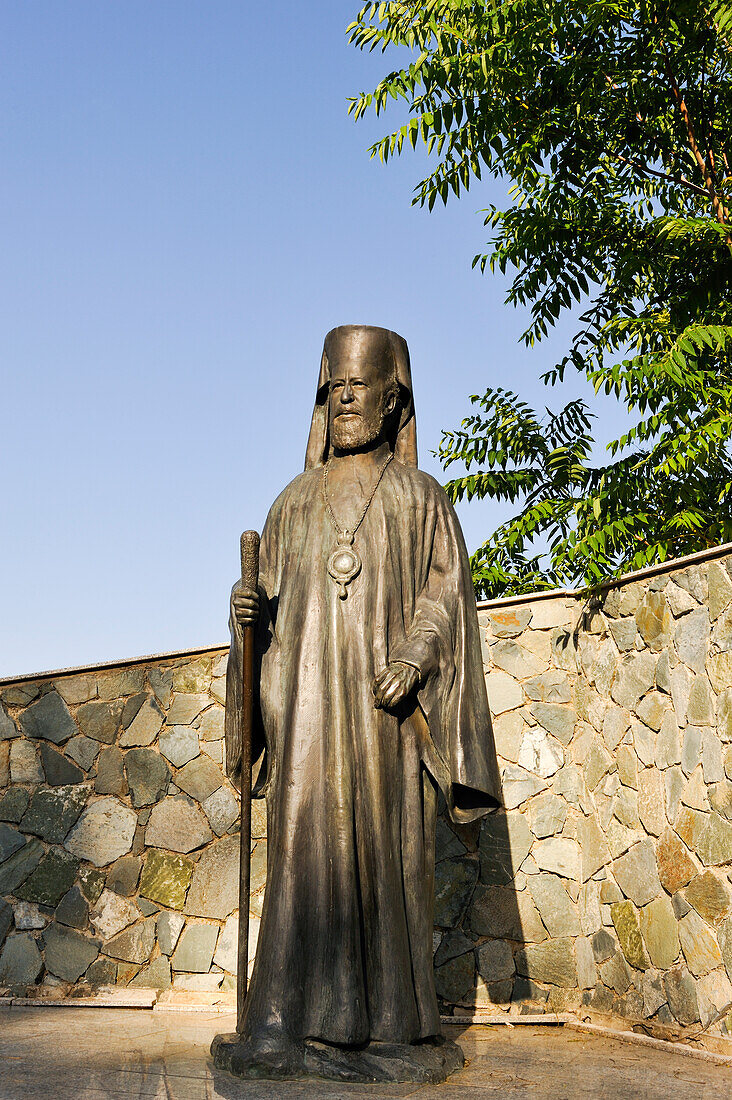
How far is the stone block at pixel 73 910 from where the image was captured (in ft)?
21.8

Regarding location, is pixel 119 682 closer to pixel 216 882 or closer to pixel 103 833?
pixel 103 833

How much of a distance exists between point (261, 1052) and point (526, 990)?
2965 mm

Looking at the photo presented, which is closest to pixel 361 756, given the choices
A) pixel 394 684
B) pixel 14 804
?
pixel 394 684

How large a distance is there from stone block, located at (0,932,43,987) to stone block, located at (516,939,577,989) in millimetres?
2883

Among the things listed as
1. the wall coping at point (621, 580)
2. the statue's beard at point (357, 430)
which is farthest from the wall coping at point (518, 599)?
the statue's beard at point (357, 430)

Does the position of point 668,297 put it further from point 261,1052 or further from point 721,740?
point 261,1052

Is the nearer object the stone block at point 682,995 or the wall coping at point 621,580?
the stone block at point 682,995

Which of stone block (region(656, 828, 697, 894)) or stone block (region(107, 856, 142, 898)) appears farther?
stone block (region(107, 856, 142, 898))

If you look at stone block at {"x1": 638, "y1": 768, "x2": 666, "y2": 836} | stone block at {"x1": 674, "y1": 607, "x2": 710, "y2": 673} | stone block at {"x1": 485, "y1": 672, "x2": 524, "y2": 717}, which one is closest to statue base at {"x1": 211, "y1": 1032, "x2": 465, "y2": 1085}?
stone block at {"x1": 638, "y1": 768, "x2": 666, "y2": 836}

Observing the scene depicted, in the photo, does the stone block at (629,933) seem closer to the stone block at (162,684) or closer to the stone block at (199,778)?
the stone block at (199,778)

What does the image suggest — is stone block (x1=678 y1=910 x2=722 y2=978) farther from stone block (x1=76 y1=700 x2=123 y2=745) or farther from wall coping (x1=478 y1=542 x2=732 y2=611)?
stone block (x1=76 y1=700 x2=123 y2=745)

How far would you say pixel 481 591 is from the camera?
7.38 metres

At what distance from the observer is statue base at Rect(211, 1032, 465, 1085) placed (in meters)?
3.64

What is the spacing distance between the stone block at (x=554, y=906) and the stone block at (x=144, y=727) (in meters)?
2.54
